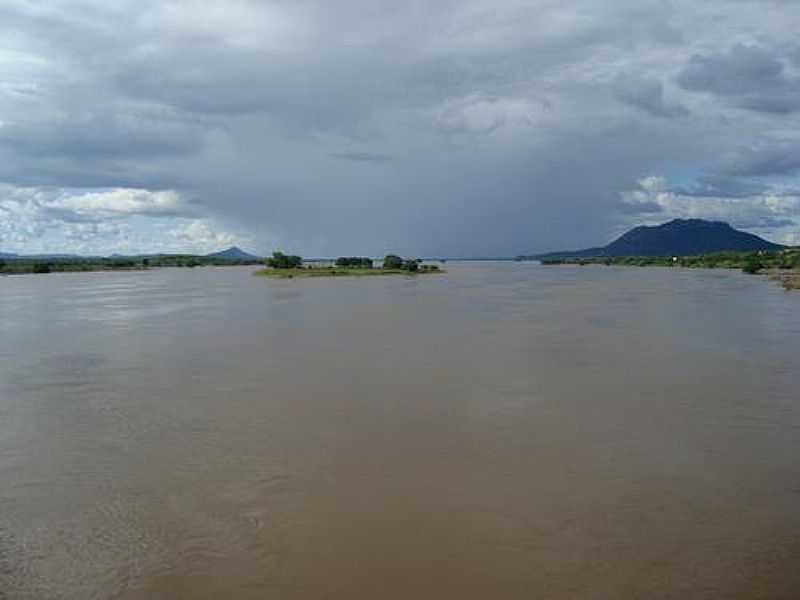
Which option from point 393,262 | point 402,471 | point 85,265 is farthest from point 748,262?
point 85,265

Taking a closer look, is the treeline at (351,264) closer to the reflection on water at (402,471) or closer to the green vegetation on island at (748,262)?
the green vegetation on island at (748,262)

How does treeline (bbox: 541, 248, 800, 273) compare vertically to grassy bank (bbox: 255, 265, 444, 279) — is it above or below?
above

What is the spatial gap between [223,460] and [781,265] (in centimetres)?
7884

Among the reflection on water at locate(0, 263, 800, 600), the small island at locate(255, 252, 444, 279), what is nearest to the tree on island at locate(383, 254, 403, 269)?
the small island at locate(255, 252, 444, 279)

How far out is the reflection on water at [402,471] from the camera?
5.99 meters

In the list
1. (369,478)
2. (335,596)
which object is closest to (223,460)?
(369,478)

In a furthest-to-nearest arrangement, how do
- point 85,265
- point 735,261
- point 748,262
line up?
point 85,265, point 735,261, point 748,262

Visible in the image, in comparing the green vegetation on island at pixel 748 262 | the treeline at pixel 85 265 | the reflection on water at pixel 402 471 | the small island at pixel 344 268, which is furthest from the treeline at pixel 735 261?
the treeline at pixel 85 265

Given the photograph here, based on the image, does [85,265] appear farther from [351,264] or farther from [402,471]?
[402,471]

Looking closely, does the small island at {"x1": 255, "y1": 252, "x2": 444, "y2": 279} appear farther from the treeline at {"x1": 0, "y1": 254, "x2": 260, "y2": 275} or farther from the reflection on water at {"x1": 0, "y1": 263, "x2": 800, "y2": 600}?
the reflection on water at {"x1": 0, "y1": 263, "x2": 800, "y2": 600}

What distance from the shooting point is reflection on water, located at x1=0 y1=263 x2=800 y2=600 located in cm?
599

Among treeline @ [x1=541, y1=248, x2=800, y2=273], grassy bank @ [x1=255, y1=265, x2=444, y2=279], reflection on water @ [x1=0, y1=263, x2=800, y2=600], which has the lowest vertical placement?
reflection on water @ [x1=0, y1=263, x2=800, y2=600]

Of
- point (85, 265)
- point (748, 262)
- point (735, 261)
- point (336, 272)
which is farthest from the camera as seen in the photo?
point (85, 265)

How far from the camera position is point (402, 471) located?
866cm
